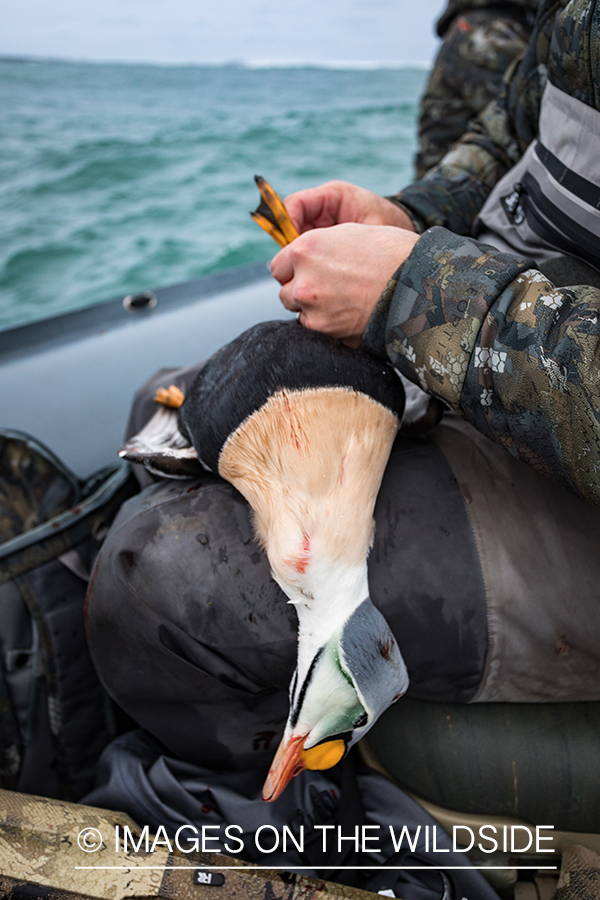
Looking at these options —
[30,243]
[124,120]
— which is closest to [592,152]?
[30,243]

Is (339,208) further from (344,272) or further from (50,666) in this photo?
(50,666)

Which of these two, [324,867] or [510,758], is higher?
[510,758]

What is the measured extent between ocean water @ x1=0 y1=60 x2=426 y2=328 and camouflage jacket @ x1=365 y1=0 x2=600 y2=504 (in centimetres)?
344

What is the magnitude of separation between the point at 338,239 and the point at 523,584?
0.56 meters

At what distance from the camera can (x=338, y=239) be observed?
84cm

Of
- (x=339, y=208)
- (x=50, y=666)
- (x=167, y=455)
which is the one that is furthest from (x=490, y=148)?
(x=50, y=666)

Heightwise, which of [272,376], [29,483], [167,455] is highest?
[272,376]

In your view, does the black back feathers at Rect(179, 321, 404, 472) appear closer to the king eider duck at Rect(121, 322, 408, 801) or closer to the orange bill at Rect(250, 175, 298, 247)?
Result: the king eider duck at Rect(121, 322, 408, 801)

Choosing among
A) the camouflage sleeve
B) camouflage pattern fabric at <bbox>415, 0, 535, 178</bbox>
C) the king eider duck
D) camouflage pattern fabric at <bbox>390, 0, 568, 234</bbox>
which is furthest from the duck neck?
camouflage pattern fabric at <bbox>415, 0, 535, 178</bbox>

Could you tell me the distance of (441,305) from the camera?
2.46 feet

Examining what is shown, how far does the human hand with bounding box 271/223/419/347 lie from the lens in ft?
2.70

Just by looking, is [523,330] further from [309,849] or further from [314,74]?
[314,74]

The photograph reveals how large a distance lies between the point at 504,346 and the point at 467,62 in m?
2.33

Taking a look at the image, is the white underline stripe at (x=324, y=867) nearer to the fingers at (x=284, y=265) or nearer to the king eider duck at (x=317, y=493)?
the king eider duck at (x=317, y=493)
